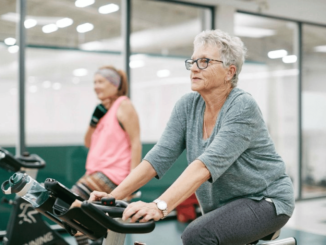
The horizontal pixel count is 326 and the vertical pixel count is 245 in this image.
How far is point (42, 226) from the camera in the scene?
A: 11.1 ft

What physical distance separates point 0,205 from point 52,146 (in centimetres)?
74

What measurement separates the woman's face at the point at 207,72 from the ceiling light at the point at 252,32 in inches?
174

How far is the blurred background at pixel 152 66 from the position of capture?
4.60 metres

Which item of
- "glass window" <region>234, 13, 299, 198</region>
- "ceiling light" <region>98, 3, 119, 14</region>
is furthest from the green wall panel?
"glass window" <region>234, 13, 299, 198</region>

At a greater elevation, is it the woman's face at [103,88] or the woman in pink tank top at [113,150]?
the woman's face at [103,88]

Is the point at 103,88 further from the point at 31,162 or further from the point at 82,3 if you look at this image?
the point at 82,3

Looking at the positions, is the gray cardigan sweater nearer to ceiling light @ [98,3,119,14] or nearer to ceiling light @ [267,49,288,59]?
ceiling light @ [98,3,119,14]

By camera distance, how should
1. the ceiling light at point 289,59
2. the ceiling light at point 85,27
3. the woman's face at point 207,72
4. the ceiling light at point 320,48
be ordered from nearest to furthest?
the woman's face at point 207,72
the ceiling light at point 85,27
the ceiling light at point 289,59
the ceiling light at point 320,48

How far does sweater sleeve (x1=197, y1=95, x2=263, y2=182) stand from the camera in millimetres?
1573

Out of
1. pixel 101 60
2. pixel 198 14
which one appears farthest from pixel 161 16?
pixel 101 60

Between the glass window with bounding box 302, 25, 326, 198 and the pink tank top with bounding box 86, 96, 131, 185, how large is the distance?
4.40 m

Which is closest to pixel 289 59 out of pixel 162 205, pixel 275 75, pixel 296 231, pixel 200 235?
pixel 275 75

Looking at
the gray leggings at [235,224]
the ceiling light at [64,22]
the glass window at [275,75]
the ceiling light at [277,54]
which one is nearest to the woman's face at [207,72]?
the gray leggings at [235,224]

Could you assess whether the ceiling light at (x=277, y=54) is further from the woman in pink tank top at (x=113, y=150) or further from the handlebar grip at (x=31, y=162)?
the handlebar grip at (x=31, y=162)
